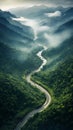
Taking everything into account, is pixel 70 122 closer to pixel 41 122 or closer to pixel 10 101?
pixel 41 122

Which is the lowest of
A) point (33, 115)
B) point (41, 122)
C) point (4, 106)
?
point (41, 122)

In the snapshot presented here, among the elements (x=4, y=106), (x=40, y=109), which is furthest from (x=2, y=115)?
(x=40, y=109)

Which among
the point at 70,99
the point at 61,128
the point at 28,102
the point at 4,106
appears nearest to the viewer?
the point at 61,128

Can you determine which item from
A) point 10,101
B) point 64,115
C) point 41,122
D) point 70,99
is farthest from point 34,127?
point 10,101

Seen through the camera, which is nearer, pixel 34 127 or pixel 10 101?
pixel 34 127

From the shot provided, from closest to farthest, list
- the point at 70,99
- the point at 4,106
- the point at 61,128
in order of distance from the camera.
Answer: the point at 61,128, the point at 70,99, the point at 4,106

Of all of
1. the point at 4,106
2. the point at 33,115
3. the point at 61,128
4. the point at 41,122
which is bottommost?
the point at 61,128

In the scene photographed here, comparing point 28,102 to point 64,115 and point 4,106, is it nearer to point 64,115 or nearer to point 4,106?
point 4,106

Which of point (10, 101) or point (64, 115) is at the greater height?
point (10, 101)

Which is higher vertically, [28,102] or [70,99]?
[28,102]
